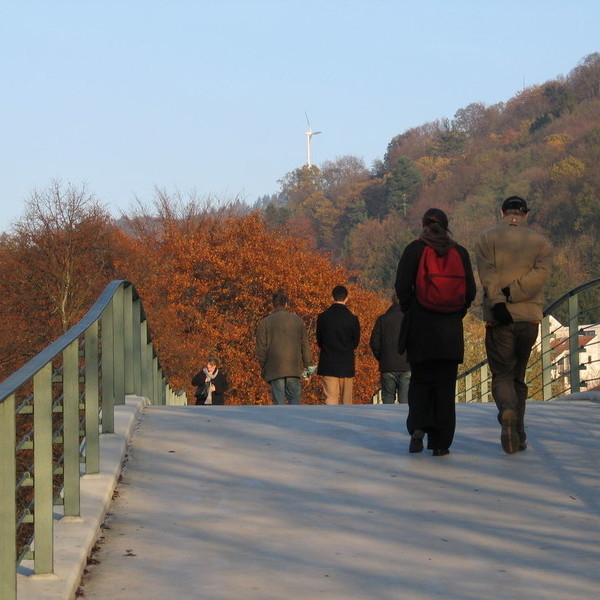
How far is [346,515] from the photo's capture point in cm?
591

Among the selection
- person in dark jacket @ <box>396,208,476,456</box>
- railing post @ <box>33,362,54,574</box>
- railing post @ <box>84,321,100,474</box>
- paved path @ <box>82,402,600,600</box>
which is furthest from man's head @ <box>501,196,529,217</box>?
railing post @ <box>33,362,54,574</box>

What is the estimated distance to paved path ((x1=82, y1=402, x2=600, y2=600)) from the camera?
486cm

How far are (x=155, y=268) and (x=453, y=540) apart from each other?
48.1 metres

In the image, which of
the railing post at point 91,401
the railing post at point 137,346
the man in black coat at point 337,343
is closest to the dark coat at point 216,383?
the man in black coat at point 337,343

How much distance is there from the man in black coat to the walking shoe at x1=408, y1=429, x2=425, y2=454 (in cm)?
571

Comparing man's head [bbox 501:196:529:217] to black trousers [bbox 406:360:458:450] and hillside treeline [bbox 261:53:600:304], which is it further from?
hillside treeline [bbox 261:53:600:304]

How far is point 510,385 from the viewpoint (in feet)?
24.7

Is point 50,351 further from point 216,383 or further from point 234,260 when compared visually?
point 234,260

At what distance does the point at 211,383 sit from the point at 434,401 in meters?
10.4

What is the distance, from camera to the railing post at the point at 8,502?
373cm

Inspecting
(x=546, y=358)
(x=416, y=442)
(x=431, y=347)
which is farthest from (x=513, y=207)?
(x=546, y=358)

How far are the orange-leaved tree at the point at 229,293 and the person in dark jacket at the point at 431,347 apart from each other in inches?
1607

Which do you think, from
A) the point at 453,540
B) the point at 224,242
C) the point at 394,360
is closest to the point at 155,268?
the point at 224,242

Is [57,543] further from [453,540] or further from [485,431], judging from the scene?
[485,431]
